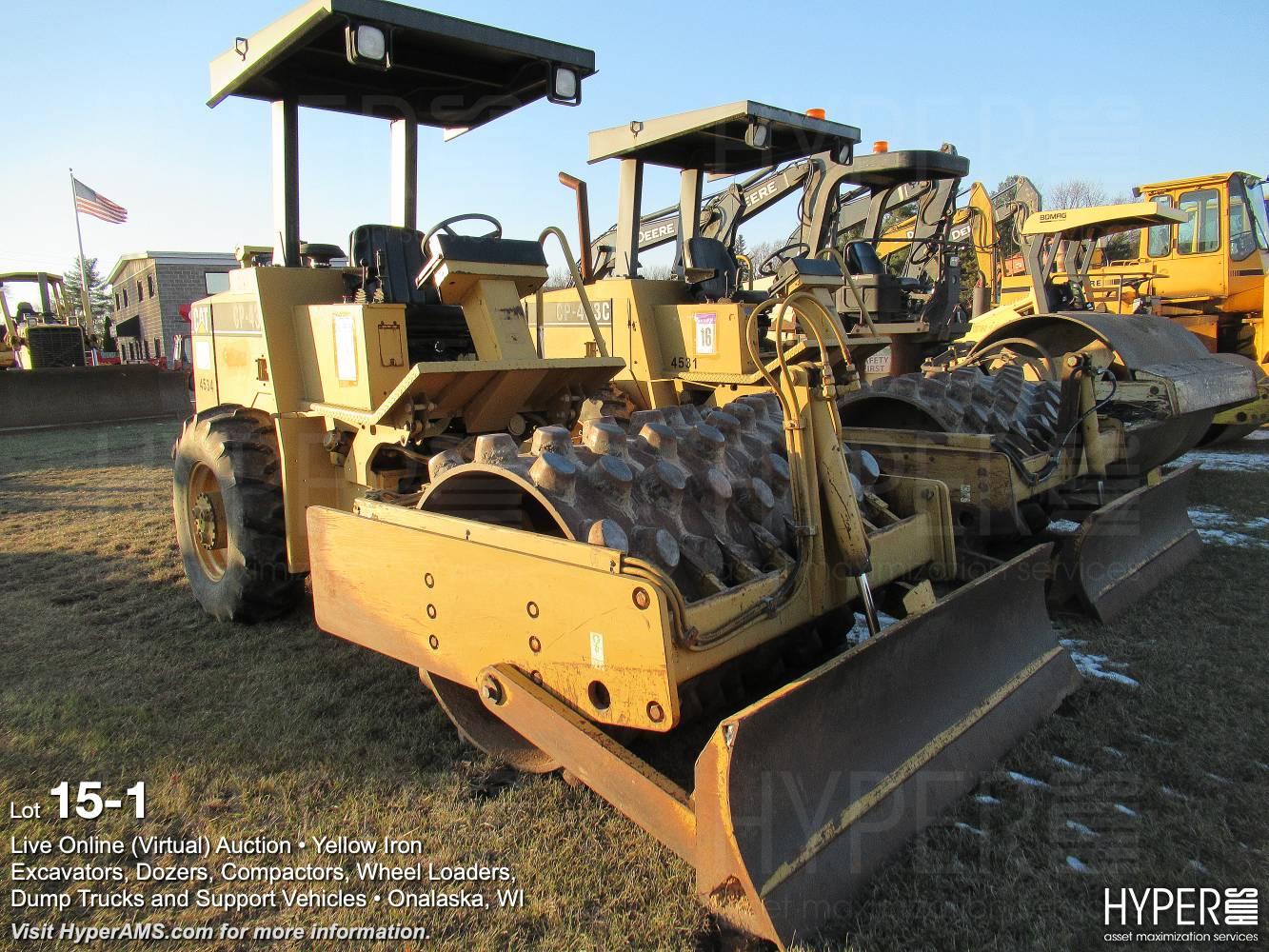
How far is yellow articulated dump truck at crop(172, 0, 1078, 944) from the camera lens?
7.59ft

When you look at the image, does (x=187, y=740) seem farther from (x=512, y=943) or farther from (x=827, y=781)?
(x=827, y=781)

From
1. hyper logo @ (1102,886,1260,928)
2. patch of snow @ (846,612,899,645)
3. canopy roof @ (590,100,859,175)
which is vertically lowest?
hyper logo @ (1102,886,1260,928)

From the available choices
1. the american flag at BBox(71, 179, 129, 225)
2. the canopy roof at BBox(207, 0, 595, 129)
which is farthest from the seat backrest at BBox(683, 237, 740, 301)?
the american flag at BBox(71, 179, 129, 225)

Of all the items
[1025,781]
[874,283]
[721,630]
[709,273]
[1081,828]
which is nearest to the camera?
[721,630]

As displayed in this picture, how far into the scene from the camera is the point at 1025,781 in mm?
2938

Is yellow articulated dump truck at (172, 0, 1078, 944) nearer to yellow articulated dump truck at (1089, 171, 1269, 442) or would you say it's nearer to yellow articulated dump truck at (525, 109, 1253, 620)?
yellow articulated dump truck at (525, 109, 1253, 620)

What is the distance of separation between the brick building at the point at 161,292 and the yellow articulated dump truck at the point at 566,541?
30098mm

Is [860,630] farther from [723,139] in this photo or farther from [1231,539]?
[723,139]

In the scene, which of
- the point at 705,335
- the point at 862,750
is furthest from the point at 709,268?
the point at 862,750

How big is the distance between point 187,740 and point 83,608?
7.12 ft

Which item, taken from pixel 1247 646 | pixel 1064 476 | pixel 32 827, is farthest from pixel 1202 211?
pixel 32 827

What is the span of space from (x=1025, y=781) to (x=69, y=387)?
55.7 ft

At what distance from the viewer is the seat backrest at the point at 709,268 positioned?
22.8 feet

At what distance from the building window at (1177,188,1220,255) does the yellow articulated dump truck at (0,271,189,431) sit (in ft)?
52.8
